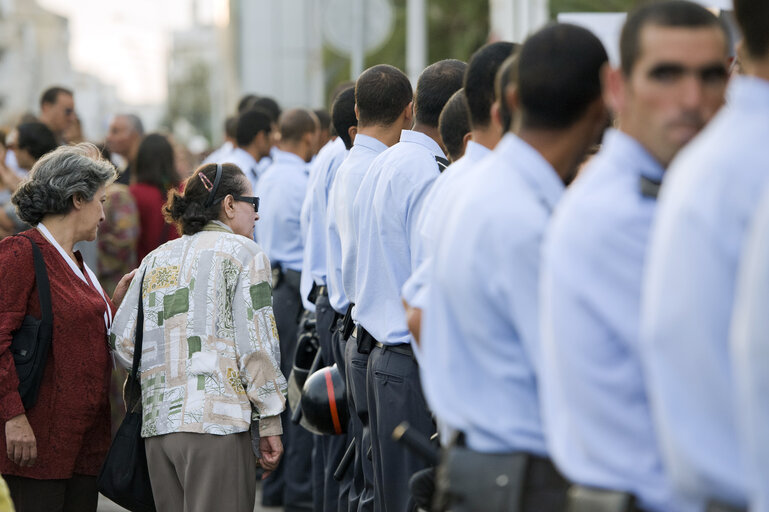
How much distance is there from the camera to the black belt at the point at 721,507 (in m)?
2.29

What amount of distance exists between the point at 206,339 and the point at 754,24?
3.40 metres

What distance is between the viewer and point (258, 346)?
18.0 feet

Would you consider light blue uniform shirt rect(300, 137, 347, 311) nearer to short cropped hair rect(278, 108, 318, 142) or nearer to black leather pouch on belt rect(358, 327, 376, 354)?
short cropped hair rect(278, 108, 318, 142)

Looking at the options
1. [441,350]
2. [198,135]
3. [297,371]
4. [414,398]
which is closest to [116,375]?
[297,371]

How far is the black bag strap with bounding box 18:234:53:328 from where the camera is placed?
544 cm

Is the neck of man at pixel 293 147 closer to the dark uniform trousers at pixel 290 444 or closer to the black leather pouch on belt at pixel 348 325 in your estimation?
the dark uniform trousers at pixel 290 444

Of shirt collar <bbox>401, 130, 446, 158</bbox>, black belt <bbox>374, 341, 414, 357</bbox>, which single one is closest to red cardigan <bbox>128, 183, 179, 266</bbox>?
shirt collar <bbox>401, 130, 446, 158</bbox>

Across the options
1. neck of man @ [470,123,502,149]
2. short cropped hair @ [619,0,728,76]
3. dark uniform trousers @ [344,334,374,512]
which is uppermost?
short cropped hair @ [619,0,728,76]

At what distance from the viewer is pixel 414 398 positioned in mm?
5266

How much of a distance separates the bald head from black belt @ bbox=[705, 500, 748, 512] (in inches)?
295

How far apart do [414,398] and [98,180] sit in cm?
187

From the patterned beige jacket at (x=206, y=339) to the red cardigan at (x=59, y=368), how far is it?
0.15 meters

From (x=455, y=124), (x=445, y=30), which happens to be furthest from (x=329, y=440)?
(x=445, y=30)

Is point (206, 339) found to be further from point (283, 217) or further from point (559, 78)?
point (283, 217)
